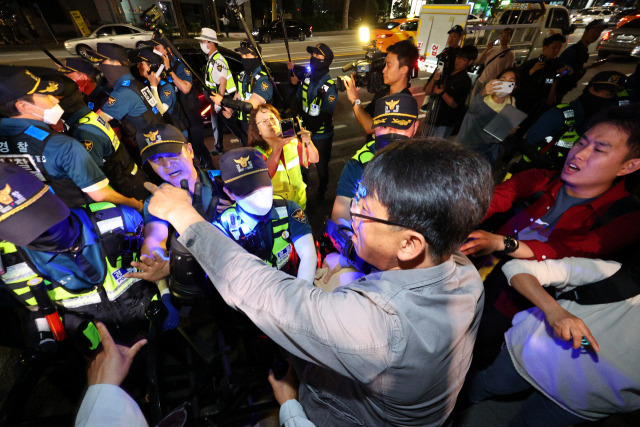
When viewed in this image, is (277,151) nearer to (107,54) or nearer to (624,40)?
(107,54)

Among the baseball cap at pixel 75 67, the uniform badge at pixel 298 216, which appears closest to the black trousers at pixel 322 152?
the uniform badge at pixel 298 216

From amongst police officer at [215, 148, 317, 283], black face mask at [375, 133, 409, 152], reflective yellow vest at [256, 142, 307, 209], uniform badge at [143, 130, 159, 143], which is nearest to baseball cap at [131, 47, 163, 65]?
uniform badge at [143, 130, 159, 143]

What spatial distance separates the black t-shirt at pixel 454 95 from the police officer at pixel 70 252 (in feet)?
18.4

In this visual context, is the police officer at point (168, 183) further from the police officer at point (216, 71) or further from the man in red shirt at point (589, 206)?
the police officer at point (216, 71)

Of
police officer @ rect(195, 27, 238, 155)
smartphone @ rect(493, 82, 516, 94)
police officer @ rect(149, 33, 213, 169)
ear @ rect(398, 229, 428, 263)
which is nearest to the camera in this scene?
ear @ rect(398, 229, 428, 263)

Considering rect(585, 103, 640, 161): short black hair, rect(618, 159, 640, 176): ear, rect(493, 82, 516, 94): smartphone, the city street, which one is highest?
rect(585, 103, 640, 161): short black hair

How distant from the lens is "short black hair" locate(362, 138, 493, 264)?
1045 mm

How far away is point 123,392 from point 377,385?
1380 millimetres

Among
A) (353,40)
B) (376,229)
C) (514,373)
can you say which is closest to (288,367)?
(376,229)

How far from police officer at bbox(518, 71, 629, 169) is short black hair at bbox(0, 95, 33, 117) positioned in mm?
5741

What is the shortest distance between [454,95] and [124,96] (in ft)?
19.0

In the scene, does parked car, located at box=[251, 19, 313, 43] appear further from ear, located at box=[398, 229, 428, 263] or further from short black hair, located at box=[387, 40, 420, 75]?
ear, located at box=[398, 229, 428, 263]

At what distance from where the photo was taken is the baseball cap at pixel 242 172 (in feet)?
6.91

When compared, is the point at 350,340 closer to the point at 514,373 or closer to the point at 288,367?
the point at 288,367
